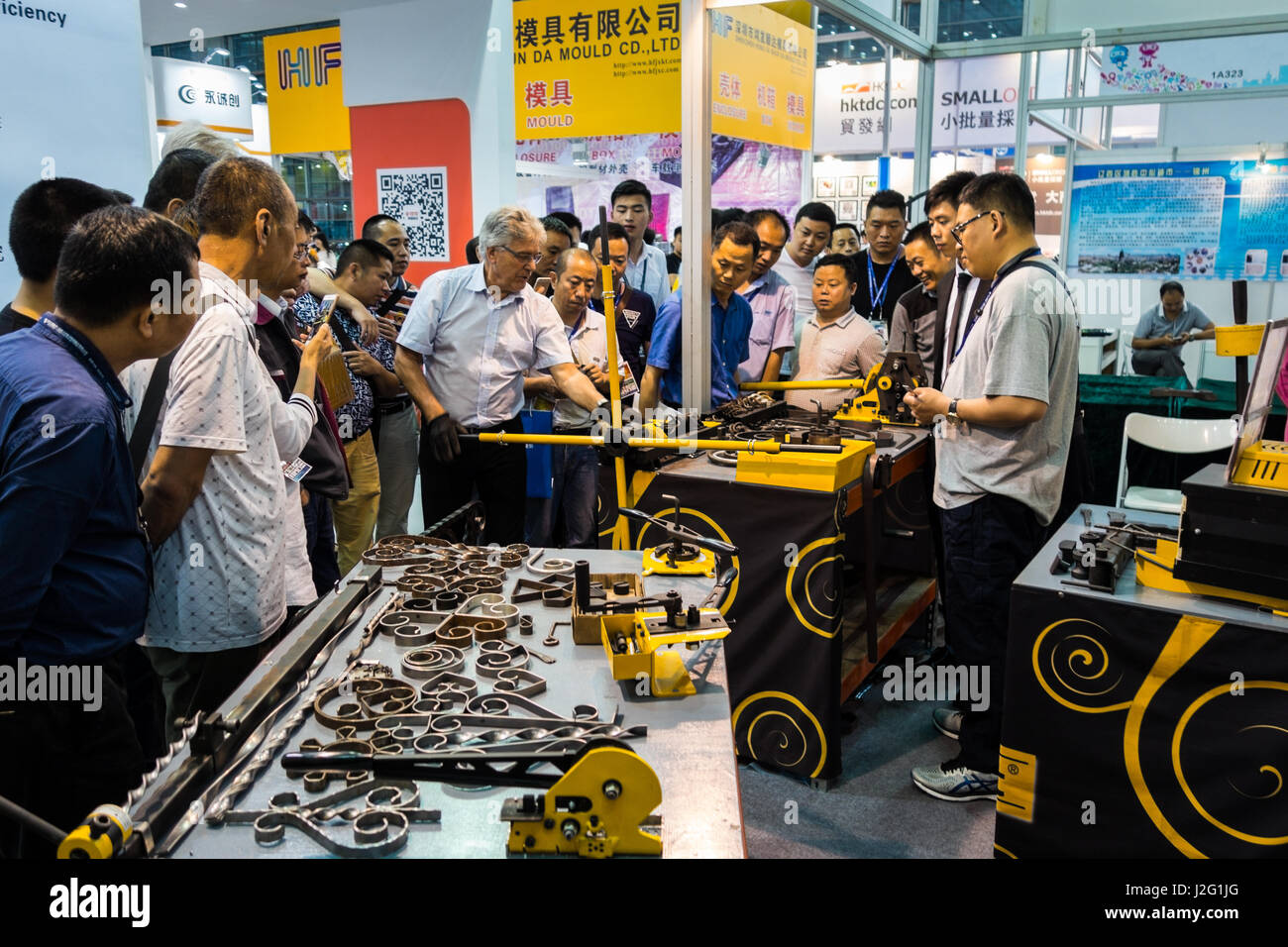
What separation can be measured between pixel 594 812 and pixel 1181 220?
232 inches

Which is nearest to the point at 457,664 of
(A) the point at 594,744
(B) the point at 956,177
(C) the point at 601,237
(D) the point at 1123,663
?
(A) the point at 594,744

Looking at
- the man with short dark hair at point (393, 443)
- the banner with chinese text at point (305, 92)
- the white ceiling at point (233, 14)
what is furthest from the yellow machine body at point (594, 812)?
the banner with chinese text at point (305, 92)

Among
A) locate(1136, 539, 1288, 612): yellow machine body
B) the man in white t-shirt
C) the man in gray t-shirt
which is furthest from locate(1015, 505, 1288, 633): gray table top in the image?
the man in white t-shirt

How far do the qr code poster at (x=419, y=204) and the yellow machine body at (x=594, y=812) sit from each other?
4806mm

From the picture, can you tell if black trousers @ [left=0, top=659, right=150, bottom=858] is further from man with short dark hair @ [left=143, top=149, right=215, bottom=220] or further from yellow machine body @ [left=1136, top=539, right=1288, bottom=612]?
yellow machine body @ [left=1136, top=539, right=1288, bottom=612]

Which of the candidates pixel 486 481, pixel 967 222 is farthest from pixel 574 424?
pixel 967 222

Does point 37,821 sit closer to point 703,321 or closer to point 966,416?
point 966,416

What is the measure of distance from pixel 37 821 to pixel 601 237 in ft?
5.94

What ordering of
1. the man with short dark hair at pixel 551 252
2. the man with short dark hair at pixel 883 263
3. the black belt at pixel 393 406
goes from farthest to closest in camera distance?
the man with short dark hair at pixel 883 263 < the man with short dark hair at pixel 551 252 < the black belt at pixel 393 406

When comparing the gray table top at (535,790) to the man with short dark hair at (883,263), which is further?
the man with short dark hair at (883,263)

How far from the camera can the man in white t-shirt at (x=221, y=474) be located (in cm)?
171

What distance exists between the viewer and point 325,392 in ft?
8.06

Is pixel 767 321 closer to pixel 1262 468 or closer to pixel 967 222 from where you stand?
pixel 967 222

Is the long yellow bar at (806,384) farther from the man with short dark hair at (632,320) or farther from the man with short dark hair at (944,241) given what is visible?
the man with short dark hair at (632,320)
